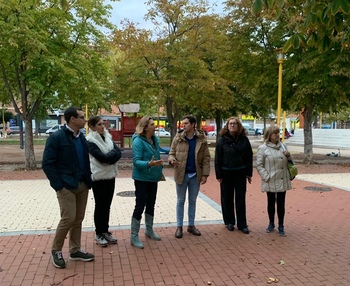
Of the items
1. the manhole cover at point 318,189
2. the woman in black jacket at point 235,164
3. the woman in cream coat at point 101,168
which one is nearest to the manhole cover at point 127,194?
the woman in black jacket at point 235,164

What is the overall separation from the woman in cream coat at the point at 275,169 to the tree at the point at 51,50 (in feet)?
27.3

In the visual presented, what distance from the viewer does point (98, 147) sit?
15.4 ft

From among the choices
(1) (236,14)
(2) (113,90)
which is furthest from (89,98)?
(1) (236,14)

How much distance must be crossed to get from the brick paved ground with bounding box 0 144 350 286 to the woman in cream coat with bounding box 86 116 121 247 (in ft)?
1.04

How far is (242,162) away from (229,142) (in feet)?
1.19

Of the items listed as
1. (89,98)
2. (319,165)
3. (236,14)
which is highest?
(236,14)

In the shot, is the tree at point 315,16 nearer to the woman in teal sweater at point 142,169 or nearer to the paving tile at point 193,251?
the woman in teal sweater at point 142,169

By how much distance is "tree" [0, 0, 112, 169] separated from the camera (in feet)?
37.1

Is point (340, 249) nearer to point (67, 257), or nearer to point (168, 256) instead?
point (168, 256)

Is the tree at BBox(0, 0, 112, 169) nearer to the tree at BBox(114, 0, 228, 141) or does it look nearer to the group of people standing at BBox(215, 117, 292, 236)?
the tree at BBox(114, 0, 228, 141)

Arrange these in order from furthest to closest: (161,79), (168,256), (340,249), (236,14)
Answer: (236,14) → (161,79) → (340,249) → (168,256)

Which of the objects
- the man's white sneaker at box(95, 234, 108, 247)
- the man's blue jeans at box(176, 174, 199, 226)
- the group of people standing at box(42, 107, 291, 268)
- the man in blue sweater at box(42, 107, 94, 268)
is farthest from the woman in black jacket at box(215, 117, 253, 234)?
the man in blue sweater at box(42, 107, 94, 268)

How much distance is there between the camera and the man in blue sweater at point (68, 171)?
393 centimetres

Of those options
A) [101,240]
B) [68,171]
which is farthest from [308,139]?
[68,171]
